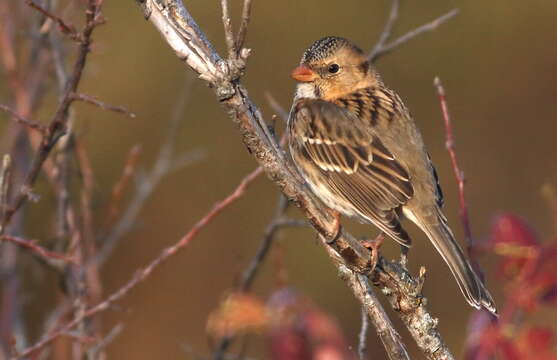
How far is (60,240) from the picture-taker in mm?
4027

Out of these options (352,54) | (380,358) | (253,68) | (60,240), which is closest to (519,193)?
(380,358)

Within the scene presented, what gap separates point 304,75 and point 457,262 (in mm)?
1306

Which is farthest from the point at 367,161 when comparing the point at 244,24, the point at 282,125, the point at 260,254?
the point at 282,125

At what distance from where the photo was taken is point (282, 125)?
23.1ft

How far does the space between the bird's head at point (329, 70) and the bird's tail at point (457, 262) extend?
0.93 meters

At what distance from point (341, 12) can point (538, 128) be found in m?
2.02

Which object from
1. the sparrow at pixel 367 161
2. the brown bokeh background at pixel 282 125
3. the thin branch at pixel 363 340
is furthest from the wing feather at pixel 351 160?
the brown bokeh background at pixel 282 125

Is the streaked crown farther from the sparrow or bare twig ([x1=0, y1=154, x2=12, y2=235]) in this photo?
bare twig ([x1=0, y1=154, x2=12, y2=235])

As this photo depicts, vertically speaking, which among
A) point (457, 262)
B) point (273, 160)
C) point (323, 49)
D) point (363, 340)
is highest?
point (323, 49)

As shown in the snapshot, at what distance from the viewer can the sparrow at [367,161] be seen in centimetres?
394

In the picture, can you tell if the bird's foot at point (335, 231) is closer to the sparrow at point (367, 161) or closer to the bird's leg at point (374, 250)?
the bird's leg at point (374, 250)

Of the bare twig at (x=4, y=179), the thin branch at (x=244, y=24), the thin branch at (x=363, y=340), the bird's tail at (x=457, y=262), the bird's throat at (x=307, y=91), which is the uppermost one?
the bare twig at (x=4, y=179)

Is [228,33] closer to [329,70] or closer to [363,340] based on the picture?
[363,340]

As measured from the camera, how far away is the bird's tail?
3525 mm
